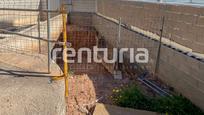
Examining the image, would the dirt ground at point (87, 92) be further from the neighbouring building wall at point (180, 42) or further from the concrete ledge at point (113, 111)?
the neighbouring building wall at point (180, 42)

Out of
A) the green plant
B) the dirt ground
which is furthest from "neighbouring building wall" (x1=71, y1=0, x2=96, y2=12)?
the green plant

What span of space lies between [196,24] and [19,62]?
333cm

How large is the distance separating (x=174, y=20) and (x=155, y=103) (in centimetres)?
202

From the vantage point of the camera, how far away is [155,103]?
4844 millimetres

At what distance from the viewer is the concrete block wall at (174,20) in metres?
5.04

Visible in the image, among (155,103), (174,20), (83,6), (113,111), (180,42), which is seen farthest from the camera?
(83,6)

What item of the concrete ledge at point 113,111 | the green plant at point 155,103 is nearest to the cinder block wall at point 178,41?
the green plant at point 155,103

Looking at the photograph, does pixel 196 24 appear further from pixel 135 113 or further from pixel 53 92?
pixel 53 92

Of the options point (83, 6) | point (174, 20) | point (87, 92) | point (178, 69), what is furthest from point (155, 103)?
point (83, 6)

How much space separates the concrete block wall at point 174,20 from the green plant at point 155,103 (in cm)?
98

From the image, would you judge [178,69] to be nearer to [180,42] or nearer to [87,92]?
[180,42]

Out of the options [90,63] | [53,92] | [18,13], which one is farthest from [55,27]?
[53,92]

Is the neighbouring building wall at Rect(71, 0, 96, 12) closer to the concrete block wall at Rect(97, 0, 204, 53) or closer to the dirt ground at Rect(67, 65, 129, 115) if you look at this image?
the concrete block wall at Rect(97, 0, 204, 53)

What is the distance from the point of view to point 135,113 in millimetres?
4535
